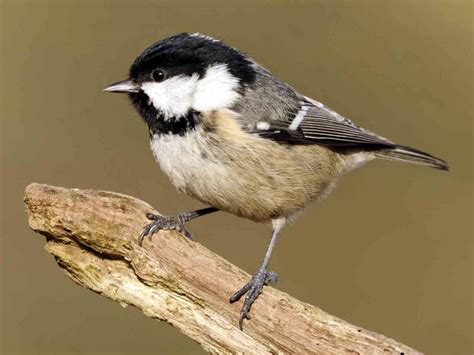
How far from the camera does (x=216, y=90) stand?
2840mm

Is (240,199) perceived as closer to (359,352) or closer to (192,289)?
(192,289)

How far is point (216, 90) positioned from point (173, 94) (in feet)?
0.57

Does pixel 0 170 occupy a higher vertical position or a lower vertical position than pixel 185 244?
lower

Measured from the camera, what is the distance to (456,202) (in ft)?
17.5

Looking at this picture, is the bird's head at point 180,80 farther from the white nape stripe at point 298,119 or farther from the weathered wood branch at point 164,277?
the weathered wood branch at point 164,277

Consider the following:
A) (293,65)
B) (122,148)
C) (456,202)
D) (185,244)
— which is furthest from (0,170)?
(456,202)

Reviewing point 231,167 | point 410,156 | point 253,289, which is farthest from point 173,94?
point 410,156

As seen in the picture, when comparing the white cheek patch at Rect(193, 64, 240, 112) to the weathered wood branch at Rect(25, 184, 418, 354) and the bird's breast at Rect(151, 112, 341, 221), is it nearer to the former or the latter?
the bird's breast at Rect(151, 112, 341, 221)

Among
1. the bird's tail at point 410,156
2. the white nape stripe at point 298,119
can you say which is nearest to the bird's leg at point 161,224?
the white nape stripe at point 298,119

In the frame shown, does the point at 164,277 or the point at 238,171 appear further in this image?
the point at 238,171

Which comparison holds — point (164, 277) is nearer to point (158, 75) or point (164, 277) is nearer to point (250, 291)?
point (250, 291)

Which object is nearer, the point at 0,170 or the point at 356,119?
the point at 0,170

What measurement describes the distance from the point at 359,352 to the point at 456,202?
10.5 ft

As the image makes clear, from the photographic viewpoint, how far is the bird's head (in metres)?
2.78
